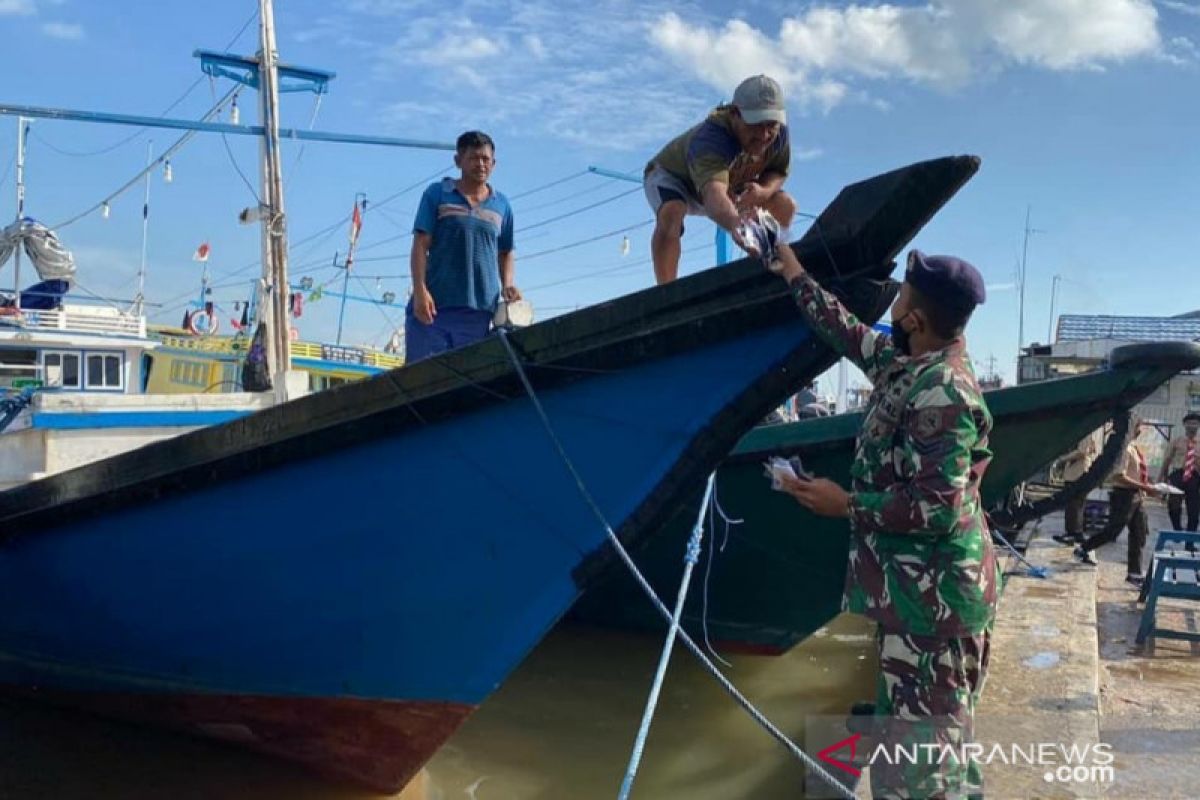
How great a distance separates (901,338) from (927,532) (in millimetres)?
505

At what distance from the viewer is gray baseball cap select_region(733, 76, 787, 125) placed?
9.58ft

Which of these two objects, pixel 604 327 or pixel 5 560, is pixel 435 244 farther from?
pixel 5 560

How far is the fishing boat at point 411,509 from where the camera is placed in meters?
2.82

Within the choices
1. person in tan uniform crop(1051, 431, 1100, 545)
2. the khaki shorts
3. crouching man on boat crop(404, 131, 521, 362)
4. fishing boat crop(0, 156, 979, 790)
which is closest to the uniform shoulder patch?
fishing boat crop(0, 156, 979, 790)

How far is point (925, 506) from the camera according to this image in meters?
1.97

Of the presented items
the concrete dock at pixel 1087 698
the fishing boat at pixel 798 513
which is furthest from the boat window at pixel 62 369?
the concrete dock at pixel 1087 698

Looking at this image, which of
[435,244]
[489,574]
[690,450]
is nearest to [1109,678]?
[690,450]

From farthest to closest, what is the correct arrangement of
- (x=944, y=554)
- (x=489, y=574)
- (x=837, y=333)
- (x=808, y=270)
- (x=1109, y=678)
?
1. (x=1109, y=678)
2. (x=489, y=574)
3. (x=808, y=270)
4. (x=837, y=333)
5. (x=944, y=554)

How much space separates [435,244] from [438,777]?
2.54 m

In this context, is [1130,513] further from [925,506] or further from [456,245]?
[925,506]

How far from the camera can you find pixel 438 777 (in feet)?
13.6

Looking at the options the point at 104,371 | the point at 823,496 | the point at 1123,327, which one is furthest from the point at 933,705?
the point at 1123,327

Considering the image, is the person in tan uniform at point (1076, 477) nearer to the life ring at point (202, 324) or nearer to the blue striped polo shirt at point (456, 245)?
the blue striped polo shirt at point (456, 245)

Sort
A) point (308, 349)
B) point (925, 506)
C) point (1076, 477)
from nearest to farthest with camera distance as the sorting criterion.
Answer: point (925, 506)
point (1076, 477)
point (308, 349)
